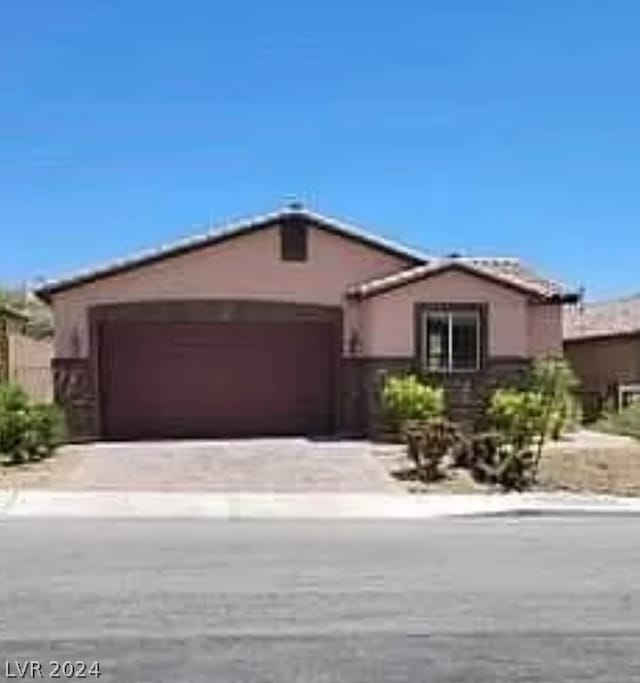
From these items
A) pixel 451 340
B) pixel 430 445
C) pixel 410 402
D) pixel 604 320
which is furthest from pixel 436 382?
pixel 604 320

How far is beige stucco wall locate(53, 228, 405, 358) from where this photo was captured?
3309cm

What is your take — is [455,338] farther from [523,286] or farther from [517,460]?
[517,460]

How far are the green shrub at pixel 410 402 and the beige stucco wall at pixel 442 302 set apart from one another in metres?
1.64

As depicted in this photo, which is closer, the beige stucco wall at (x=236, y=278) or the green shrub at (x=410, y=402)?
the green shrub at (x=410, y=402)

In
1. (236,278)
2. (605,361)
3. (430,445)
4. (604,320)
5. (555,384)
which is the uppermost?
(236,278)

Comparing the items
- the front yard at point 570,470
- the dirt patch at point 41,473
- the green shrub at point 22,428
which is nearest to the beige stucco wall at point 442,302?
the front yard at point 570,470

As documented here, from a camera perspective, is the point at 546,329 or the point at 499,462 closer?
the point at 499,462

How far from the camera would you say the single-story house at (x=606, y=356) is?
4134cm

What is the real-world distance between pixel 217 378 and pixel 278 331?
1.67 metres

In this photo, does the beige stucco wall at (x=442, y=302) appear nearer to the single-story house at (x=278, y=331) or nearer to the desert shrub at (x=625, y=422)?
the single-story house at (x=278, y=331)

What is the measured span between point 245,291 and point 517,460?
32.2ft

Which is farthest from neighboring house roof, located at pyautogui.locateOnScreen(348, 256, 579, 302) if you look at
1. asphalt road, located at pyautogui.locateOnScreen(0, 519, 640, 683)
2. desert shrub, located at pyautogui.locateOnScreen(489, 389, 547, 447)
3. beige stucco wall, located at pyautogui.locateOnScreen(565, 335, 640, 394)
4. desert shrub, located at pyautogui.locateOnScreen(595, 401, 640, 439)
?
asphalt road, located at pyautogui.locateOnScreen(0, 519, 640, 683)

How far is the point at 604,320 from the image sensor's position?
47781 millimetres

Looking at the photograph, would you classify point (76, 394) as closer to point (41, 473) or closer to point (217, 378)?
point (217, 378)
